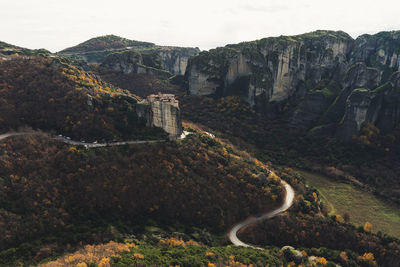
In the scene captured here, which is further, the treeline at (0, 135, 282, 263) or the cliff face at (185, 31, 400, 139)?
the cliff face at (185, 31, 400, 139)

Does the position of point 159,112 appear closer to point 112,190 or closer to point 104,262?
point 112,190

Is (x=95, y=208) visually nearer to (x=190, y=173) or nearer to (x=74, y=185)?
(x=74, y=185)

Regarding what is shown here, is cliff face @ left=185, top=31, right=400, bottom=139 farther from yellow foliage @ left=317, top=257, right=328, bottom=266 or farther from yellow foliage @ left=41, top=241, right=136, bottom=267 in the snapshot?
yellow foliage @ left=41, top=241, right=136, bottom=267

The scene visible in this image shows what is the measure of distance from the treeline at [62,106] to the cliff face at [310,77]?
7179cm

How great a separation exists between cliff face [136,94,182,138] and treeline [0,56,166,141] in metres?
2.02

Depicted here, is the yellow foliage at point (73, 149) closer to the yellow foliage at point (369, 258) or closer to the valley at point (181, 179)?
the valley at point (181, 179)

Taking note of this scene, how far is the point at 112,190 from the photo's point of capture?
197ft

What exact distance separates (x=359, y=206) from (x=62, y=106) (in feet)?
296

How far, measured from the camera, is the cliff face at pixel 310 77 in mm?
103175

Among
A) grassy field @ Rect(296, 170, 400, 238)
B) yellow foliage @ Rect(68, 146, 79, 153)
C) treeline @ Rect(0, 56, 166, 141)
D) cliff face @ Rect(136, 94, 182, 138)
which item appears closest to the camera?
yellow foliage @ Rect(68, 146, 79, 153)

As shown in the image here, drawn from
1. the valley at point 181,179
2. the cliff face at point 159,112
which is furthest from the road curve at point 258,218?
the cliff face at point 159,112

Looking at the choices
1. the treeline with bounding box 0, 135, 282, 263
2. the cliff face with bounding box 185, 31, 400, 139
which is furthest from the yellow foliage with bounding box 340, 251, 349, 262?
the cliff face with bounding box 185, 31, 400, 139

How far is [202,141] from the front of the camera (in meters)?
84.1

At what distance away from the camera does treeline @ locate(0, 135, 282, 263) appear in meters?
48.6
